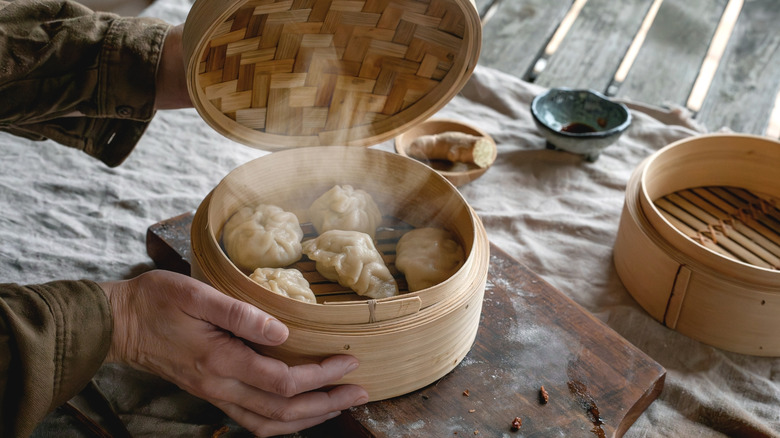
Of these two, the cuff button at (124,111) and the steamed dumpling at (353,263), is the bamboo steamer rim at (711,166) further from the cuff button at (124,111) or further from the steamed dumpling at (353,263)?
the cuff button at (124,111)

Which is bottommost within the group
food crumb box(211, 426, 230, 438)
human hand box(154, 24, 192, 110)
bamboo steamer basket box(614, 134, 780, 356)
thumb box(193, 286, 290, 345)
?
food crumb box(211, 426, 230, 438)

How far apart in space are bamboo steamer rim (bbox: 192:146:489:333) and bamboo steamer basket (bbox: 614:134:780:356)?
69 cm

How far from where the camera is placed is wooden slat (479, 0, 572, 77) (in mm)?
3678

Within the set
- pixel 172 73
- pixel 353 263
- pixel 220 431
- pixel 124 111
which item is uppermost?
pixel 172 73

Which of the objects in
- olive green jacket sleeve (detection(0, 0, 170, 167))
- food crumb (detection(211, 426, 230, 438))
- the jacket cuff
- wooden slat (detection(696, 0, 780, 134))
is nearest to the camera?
food crumb (detection(211, 426, 230, 438))

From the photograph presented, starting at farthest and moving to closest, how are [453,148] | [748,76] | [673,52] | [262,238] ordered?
1. [673,52]
2. [748,76]
3. [453,148]
4. [262,238]

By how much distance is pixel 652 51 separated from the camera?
12.2 ft

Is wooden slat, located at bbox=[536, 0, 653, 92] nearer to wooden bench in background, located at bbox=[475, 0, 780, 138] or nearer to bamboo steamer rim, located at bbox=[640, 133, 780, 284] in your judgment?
wooden bench in background, located at bbox=[475, 0, 780, 138]

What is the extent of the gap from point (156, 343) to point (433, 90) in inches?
43.4

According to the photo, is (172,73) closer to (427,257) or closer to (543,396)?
(427,257)

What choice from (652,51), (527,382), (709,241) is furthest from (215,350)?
(652,51)

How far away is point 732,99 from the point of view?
343 centimetres

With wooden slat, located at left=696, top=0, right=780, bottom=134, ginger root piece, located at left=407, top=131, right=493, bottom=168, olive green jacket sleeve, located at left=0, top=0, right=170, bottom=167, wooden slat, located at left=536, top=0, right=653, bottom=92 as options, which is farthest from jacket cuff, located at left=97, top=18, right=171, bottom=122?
wooden slat, located at left=696, top=0, right=780, bottom=134

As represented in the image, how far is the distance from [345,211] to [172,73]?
71 cm
